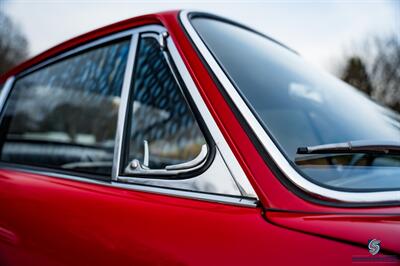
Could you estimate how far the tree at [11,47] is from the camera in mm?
23500

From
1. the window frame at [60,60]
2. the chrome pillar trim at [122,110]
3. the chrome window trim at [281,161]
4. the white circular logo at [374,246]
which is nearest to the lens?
the white circular logo at [374,246]

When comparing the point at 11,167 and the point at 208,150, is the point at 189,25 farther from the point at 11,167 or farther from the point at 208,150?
the point at 11,167

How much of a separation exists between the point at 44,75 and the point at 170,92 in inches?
37.9

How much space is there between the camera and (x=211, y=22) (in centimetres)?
154

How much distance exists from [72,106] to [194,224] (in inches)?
156

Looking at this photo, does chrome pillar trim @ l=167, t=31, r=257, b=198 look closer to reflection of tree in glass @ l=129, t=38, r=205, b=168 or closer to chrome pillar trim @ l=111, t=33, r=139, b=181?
reflection of tree in glass @ l=129, t=38, r=205, b=168

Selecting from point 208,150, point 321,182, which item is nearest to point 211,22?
point 208,150

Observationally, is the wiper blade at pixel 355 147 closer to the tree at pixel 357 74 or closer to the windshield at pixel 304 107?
the windshield at pixel 304 107

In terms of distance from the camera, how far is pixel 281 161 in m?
0.88

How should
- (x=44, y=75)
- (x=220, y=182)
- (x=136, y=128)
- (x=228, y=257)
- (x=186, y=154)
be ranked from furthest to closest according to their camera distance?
(x=186, y=154)
(x=136, y=128)
(x=44, y=75)
(x=220, y=182)
(x=228, y=257)

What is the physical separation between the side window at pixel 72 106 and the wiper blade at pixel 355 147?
2.86ft

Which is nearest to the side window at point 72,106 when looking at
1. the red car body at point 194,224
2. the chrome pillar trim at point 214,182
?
the red car body at point 194,224

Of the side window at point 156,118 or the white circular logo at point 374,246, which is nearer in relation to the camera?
the white circular logo at point 374,246

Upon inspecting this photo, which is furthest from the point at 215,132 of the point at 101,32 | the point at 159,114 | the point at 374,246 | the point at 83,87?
the point at 83,87
